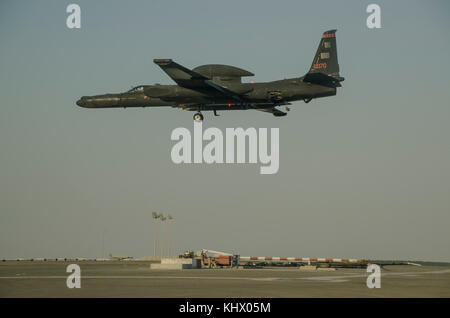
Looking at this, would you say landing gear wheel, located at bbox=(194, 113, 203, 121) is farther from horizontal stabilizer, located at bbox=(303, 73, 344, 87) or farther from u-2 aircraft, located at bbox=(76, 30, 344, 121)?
horizontal stabilizer, located at bbox=(303, 73, 344, 87)

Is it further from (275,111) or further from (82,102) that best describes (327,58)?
(82,102)

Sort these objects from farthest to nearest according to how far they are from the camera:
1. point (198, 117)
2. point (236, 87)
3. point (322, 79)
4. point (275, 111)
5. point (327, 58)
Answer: point (275, 111) → point (198, 117) → point (327, 58) → point (236, 87) → point (322, 79)

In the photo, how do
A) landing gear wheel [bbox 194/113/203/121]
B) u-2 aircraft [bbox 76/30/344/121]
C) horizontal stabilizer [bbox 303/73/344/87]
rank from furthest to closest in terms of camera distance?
landing gear wheel [bbox 194/113/203/121] < u-2 aircraft [bbox 76/30/344/121] < horizontal stabilizer [bbox 303/73/344/87]

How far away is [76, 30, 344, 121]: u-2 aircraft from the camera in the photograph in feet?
154

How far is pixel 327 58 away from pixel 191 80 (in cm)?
1150

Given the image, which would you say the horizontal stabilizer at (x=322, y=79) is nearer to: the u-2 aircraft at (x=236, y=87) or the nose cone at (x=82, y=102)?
the u-2 aircraft at (x=236, y=87)

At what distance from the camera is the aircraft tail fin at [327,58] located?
49.0 metres

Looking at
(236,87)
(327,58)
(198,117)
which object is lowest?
(198,117)

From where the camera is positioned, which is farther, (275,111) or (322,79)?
→ (275,111)

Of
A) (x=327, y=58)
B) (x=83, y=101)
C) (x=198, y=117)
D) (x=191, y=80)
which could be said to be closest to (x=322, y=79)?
(x=327, y=58)

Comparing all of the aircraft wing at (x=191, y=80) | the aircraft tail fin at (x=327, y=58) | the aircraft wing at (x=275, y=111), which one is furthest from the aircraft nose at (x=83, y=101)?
the aircraft tail fin at (x=327, y=58)

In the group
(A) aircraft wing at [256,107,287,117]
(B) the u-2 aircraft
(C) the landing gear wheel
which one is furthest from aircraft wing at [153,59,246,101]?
(A) aircraft wing at [256,107,287,117]

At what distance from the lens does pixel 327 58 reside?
49.3m
